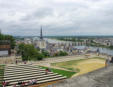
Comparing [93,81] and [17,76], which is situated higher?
[93,81]

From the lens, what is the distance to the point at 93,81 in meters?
8.52

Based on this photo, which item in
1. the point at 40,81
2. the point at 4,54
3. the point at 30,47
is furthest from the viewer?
the point at 30,47

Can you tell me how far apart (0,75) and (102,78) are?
35.3 ft

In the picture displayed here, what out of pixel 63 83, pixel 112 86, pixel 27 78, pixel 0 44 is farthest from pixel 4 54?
pixel 112 86

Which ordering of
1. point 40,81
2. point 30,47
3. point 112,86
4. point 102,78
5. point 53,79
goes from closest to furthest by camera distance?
point 112,86, point 102,78, point 40,81, point 53,79, point 30,47

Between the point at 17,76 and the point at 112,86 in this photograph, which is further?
the point at 17,76

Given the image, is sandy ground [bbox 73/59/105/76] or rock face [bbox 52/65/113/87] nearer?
rock face [bbox 52/65/113/87]

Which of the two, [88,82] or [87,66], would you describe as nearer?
[88,82]

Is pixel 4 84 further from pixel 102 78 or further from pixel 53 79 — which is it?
pixel 102 78

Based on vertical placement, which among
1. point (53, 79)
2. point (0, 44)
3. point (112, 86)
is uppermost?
point (0, 44)

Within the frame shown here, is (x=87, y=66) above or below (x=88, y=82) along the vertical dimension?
below

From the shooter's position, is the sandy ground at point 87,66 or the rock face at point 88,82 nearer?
the rock face at point 88,82

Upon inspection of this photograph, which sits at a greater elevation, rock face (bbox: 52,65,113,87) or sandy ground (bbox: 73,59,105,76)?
rock face (bbox: 52,65,113,87)

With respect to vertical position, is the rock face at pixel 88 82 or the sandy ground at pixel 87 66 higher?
the rock face at pixel 88 82
